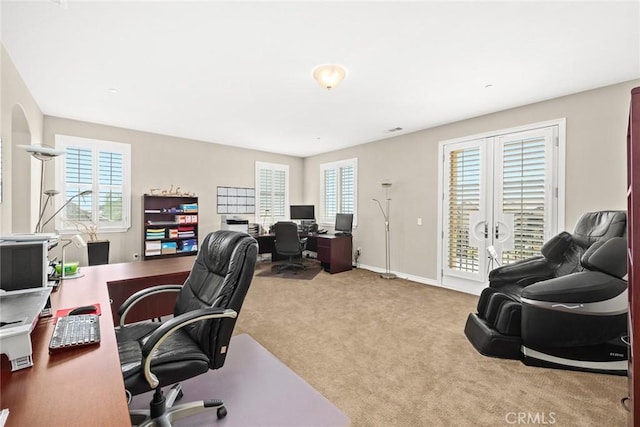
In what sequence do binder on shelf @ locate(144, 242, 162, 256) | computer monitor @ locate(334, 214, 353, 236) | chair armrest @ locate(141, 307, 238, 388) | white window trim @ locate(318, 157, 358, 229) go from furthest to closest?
white window trim @ locate(318, 157, 358, 229), computer monitor @ locate(334, 214, 353, 236), binder on shelf @ locate(144, 242, 162, 256), chair armrest @ locate(141, 307, 238, 388)

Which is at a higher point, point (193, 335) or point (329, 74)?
point (329, 74)

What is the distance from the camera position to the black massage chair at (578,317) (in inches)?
85.4

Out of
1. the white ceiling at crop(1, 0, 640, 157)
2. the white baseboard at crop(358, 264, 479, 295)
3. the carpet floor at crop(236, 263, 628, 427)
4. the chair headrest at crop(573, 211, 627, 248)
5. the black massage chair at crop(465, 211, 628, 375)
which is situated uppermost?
the white ceiling at crop(1, 0, 640, 157)

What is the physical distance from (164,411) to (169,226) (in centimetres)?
412

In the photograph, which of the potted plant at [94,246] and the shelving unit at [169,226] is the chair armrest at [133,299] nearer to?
the potted plant at [94,246]

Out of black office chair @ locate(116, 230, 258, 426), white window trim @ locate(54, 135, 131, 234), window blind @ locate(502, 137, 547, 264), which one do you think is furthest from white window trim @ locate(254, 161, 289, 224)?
black office chair @ locate(116, 230, 258, 426)

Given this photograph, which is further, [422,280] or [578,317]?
[422,280]

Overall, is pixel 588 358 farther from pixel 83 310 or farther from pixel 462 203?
pixel 83 310

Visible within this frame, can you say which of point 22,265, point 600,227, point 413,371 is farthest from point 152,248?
point 600,227

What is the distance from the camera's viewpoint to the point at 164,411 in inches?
61.1

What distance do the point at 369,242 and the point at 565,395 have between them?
3.99 metres

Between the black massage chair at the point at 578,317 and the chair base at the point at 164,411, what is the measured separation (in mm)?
2210

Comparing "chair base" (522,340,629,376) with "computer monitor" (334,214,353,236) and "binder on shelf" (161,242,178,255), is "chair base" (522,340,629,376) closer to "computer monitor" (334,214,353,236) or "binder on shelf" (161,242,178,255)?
"computer monitor" (334,214,353,236)

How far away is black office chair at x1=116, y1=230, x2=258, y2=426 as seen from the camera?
1333mm
